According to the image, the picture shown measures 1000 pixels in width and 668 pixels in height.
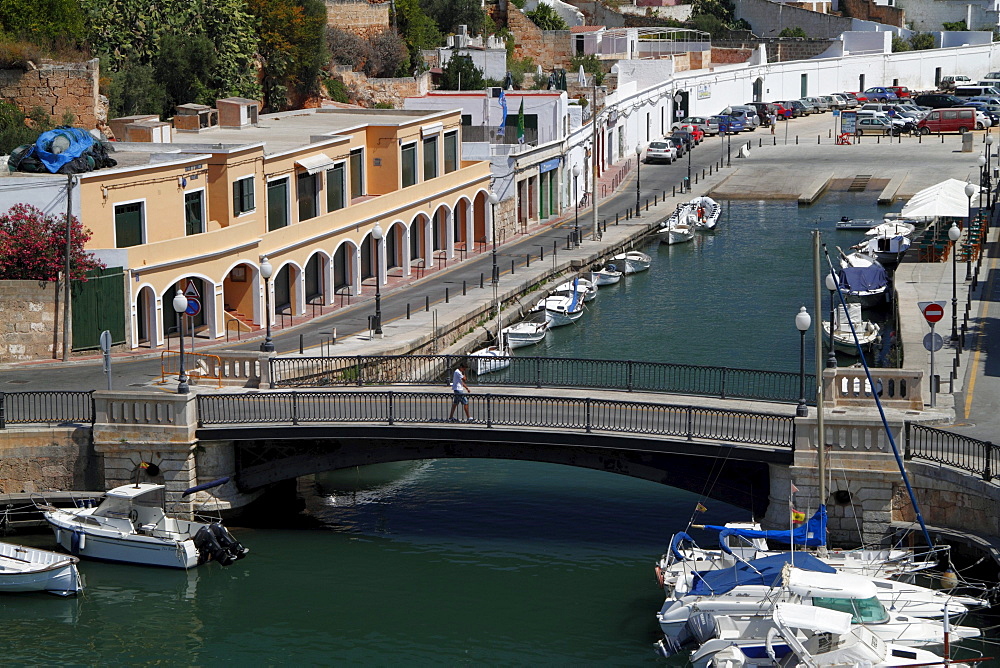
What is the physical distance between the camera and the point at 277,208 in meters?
59.5

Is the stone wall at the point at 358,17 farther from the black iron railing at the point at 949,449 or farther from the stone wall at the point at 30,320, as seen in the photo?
the black iron railing at the point at 949,449

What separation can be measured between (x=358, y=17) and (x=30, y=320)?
5648cm

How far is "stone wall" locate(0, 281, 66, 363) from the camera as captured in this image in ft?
164

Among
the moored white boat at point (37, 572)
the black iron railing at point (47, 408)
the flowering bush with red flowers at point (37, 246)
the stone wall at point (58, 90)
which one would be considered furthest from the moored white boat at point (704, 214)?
the moored white boat at point (37, 572)

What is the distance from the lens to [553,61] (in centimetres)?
12306

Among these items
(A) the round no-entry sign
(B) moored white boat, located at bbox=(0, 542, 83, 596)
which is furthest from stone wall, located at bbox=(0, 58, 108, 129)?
(A) the round no-entry sign

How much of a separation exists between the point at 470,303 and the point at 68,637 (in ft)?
91.2

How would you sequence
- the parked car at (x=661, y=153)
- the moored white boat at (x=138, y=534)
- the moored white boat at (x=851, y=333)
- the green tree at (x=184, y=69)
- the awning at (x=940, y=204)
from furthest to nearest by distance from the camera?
the parked car at (x=661, y=153) < the green tree at (x=184, y=69) < the awning at (x=940, y=204) < the moored white boat at (x=851, y=333) < the moored white boat at (x=138, y=534)

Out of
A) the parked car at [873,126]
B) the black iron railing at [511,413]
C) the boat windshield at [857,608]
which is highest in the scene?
the parked car at [873,126]

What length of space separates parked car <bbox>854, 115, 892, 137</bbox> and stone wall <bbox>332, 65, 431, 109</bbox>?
34.0 m

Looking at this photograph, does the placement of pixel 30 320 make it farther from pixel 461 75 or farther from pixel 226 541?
pixel 461 75

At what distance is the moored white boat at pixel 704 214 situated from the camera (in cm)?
8450

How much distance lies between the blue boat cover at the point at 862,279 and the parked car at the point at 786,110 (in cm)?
5910

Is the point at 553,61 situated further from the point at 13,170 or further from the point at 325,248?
the point at 13,170
